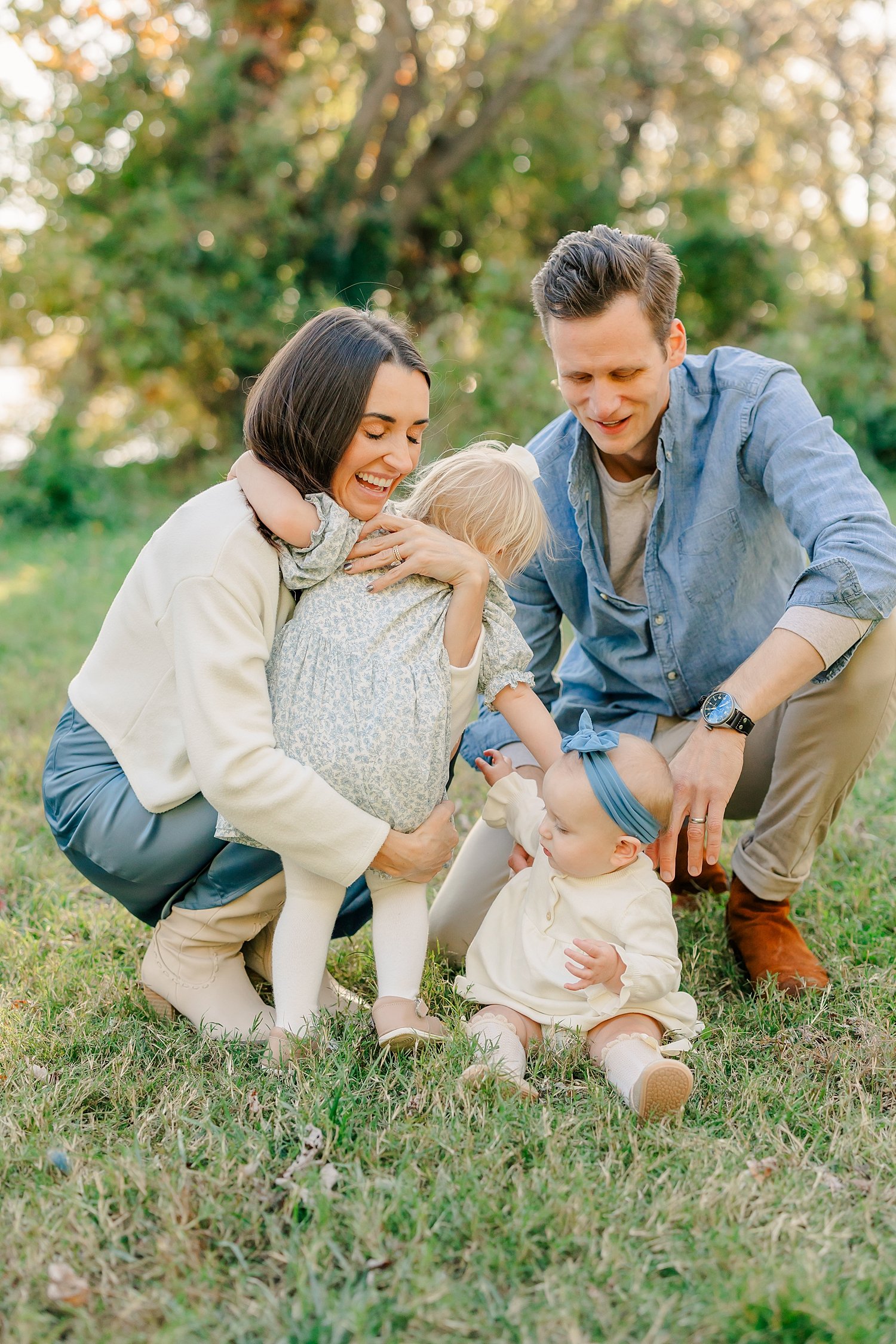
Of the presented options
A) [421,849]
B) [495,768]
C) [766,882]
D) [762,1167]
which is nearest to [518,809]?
[495,768]

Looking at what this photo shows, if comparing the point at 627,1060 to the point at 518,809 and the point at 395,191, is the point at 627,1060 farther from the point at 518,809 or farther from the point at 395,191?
the point at 395,191

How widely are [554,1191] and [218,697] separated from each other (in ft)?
3.59

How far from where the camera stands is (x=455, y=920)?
9.64ft

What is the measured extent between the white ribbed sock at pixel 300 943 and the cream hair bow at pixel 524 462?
40.9 inches

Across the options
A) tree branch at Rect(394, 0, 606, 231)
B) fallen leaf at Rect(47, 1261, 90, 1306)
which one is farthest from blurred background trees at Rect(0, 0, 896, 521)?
fallen leaf at Rect(47, 1261, 90, 1306)

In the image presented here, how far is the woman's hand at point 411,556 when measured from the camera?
244cm

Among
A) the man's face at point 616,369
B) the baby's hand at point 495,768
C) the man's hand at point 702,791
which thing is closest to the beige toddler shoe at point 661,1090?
the man's hand at point 702,791

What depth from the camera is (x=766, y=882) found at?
2.90m

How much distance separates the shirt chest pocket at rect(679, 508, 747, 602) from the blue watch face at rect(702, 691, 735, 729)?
1.92 feet

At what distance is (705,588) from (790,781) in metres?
0.54

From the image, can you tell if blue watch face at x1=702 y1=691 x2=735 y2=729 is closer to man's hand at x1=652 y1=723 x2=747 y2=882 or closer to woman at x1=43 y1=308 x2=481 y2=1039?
man's hand at x1=652 y1=723 x2=747 y2=882

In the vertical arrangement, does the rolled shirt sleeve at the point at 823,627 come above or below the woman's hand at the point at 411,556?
below

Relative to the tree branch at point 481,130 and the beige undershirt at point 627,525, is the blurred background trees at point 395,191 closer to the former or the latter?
the tree branch at point 481,130

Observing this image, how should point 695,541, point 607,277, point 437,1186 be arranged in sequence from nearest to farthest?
1. point 437,1186
2. point 607,277
3. point 695,541
